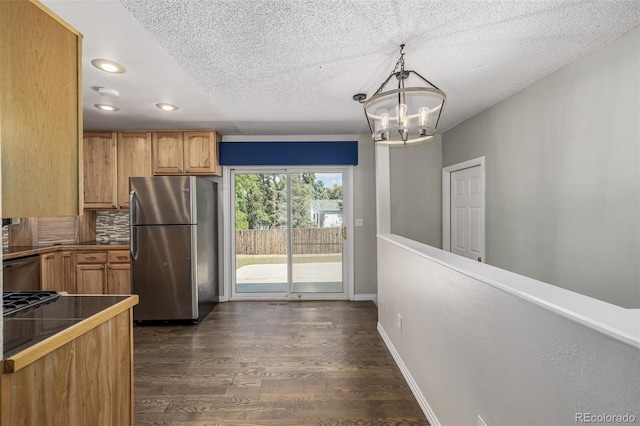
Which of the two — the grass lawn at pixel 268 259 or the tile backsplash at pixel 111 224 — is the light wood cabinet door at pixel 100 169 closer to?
the tile backsplash at pixel 111 224

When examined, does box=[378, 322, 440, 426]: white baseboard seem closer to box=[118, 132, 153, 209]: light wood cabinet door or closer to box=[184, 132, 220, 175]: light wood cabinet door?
box=[184, 132, 220, 175]: light wood cabinet door

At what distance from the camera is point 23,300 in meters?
1.33

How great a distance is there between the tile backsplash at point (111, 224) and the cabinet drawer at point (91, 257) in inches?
21.3

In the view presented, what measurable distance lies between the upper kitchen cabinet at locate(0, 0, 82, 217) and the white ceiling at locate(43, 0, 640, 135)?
494 millimetres

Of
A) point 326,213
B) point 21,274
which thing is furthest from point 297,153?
point 21,274

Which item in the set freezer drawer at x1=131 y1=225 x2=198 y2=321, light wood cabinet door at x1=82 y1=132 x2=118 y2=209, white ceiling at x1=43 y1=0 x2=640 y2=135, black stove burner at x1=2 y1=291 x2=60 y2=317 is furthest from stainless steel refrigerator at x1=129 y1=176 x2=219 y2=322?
black stove burner at x1=2 y1=291 x2=60 y2=317

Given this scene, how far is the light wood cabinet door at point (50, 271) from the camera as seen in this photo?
3.24 metres

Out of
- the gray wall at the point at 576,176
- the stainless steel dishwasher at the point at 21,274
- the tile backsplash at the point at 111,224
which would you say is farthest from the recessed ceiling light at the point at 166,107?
the gray wall at the point at 576,176

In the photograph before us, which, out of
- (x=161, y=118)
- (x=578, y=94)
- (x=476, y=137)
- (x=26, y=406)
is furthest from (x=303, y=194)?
(x=26, y=406)

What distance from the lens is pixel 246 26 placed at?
63.6 inches

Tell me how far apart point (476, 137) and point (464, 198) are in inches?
29.5

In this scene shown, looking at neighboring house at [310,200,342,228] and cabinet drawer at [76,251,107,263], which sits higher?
neighboring house at [310,200,342,228]

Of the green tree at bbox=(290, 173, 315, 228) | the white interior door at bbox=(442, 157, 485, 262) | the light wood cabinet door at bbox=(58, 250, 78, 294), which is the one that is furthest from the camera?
the green tree at bbox=(290, 173, 315, 228)

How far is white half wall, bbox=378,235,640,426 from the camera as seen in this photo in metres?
0.74
